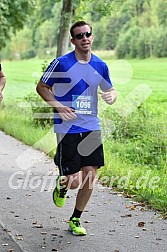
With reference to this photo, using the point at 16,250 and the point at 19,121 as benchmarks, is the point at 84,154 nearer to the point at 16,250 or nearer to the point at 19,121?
the point at 16,250

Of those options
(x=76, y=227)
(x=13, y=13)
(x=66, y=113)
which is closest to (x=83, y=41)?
(x=66, y=113)

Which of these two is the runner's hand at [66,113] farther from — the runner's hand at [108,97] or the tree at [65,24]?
the tree at [65,24]

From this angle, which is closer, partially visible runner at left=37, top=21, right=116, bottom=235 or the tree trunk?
partially visible runner at left=37, top=21, right=116, bottom=235

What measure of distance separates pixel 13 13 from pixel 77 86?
Result: 59.7ft

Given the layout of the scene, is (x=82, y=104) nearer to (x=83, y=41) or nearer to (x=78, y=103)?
(x=78, y=103)

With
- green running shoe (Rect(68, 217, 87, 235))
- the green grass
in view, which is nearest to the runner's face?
green running shoe (Rect(68, 217, 87, 235))

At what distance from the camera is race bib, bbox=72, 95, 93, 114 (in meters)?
5.87

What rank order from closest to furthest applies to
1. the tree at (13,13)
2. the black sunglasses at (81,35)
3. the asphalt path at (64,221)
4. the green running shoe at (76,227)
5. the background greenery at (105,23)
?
the asphalt path at (64,221)
the black sunglasses at (81,35)
the green running shoe at (76,227)
the background greenery at (105,23)
the tree at (13,13)

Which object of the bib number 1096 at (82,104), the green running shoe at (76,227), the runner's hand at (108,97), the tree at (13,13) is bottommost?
the green running shoe at (76,227)

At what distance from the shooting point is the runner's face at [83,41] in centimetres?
591

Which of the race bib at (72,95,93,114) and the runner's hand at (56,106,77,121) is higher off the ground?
the race bib at (72,95,93,114)

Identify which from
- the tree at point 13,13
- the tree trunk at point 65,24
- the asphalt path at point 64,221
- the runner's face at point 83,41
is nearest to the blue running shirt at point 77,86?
the runner's face at point 83,41

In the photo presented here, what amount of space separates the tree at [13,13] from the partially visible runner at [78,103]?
1546 cm

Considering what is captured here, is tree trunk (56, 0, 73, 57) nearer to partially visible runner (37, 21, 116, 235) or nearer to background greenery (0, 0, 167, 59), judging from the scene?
background greenery (0, 0, 167, 59)
